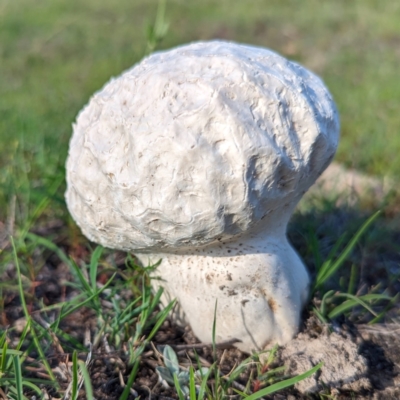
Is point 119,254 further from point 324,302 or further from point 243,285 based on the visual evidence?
point 324,302

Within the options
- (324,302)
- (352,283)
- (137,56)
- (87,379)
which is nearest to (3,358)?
(87,379)

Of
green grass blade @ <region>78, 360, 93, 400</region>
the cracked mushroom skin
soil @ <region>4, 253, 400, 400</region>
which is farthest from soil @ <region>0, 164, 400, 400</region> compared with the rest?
green grass blade @ <region>78, 360, 93, 400</region>

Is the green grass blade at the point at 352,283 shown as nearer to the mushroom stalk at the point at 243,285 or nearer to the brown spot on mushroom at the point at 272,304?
the mushroom stalk at the point at 243,285

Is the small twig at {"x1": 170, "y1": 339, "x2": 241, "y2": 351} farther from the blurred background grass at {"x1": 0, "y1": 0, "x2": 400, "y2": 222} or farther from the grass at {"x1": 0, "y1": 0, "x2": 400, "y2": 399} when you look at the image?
the blurred background grass at {"x1": 0, "y1": 0, "x2": 400, "y2": 222}

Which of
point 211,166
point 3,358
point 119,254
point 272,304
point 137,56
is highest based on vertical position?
point 211,166

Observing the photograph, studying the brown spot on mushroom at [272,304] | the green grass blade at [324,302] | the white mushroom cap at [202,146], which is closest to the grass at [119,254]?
the green grass blade at [324,302]

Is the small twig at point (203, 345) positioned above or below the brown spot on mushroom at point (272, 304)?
below

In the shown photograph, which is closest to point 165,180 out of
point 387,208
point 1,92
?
point 387,208
